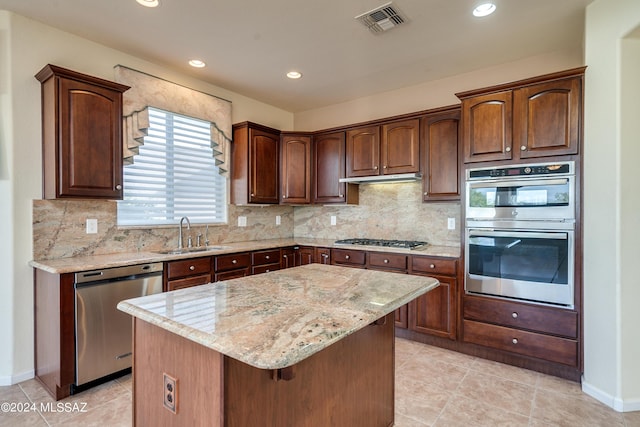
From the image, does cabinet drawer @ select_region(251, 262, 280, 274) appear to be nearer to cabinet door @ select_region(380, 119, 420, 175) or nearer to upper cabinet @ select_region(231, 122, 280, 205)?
upper cabinet @ select_region(231, 122, 280, 205)

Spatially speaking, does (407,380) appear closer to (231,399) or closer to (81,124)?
(231,399)

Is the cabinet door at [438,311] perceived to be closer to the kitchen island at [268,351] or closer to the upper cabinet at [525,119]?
the upper cabinet at [525,119]

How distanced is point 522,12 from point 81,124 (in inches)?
137

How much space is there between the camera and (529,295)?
2.69m

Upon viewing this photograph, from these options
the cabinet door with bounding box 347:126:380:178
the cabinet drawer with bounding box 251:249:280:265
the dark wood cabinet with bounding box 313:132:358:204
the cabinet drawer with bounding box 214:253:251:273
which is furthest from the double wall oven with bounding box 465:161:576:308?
the cabinet drawer with bounding box 214:253:251:273

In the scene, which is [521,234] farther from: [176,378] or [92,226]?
[92,226]

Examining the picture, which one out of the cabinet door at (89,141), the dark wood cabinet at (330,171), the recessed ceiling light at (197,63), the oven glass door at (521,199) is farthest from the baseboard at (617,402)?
the recessed ceiling light at (197,63)

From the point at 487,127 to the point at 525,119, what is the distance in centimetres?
29

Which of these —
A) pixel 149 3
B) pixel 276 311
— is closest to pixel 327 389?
pixel 276 311

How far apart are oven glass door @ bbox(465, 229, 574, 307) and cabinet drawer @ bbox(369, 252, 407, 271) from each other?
0.63 meters

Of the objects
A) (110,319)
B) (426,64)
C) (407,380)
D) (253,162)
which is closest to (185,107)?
(253,162)

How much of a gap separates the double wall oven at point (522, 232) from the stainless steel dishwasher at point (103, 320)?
2895mm

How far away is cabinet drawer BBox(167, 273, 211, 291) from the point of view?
2.89 meters

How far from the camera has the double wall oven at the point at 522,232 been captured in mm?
2531
